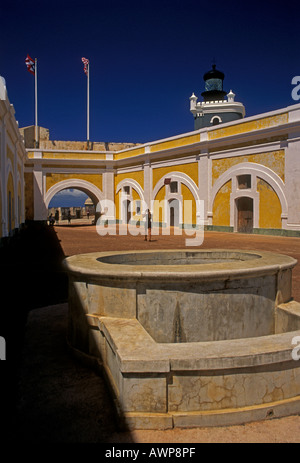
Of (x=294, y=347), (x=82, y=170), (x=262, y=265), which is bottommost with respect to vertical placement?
(x=294, y=347)

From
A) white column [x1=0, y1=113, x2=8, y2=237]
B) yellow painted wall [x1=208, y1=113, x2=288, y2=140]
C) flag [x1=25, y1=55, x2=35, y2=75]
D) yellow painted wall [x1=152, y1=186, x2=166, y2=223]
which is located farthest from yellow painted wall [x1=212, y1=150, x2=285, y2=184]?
flag [x1=25, y1=55, x2=35, y2=75]

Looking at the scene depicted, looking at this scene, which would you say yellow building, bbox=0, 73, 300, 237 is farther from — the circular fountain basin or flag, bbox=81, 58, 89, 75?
the circular fountain basin

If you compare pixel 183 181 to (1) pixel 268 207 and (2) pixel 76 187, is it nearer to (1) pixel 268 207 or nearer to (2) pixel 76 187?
(1) pixel 268 207

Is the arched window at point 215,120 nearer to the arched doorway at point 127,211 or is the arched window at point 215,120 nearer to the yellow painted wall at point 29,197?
the arched doorway at point 127,211

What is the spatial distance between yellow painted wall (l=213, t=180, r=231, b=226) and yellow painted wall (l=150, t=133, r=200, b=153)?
120 inches

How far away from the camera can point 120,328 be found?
2.90 m

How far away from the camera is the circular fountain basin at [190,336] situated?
233 cm

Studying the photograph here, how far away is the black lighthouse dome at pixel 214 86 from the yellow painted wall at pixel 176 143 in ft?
39.9

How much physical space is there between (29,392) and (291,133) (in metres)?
14.2

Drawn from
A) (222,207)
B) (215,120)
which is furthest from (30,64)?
(222,207)

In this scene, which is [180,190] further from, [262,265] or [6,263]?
[262,265]

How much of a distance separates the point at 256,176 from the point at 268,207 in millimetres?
1437

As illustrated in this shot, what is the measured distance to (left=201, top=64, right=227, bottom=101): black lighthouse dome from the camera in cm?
3170
